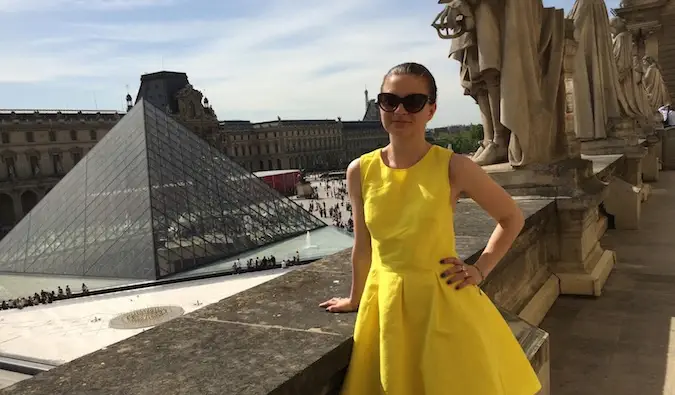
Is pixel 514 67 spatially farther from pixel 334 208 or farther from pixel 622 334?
pixel 334 208

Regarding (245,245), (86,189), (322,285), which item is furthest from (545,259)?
(86,189)

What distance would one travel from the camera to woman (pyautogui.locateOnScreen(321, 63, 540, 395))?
1103mm

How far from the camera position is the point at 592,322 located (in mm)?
2709

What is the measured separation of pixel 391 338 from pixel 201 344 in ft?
1.62

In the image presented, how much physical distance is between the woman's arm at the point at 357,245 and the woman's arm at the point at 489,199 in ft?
0.72

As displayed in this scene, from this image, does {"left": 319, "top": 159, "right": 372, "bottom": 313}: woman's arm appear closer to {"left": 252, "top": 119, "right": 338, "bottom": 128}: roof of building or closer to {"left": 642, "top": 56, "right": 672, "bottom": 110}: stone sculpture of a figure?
{"left": 642, "top": 56, "right": 672, "bottom": 110}: stone sculpture of a figure

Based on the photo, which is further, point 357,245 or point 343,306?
point 343,306

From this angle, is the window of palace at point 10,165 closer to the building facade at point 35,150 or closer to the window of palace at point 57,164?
the building facade at point 35,150

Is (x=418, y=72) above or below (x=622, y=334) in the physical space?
above

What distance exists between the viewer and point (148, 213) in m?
21.6

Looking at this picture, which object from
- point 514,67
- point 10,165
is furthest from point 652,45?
point 10,165

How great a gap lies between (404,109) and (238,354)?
0.64 meters

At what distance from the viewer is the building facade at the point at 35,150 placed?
4497 cm

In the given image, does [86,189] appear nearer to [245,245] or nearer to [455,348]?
[245,245]
